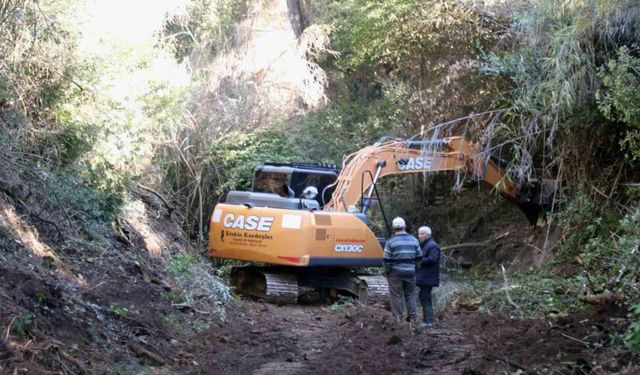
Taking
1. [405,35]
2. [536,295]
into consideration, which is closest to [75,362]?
[536,295]

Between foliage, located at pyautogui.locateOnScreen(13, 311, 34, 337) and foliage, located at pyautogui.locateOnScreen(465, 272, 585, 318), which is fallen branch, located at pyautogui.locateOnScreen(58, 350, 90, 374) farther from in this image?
foliage, located at pyautogui.locateOnScreen(465, 272, 585, 318)

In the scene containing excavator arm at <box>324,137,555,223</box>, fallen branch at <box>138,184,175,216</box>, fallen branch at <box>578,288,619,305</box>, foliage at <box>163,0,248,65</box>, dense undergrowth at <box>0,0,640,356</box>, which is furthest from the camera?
foliage at <box>163,0,248,65</box>

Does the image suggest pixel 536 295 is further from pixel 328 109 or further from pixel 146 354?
pixel 328 109

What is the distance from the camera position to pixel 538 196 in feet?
55.0

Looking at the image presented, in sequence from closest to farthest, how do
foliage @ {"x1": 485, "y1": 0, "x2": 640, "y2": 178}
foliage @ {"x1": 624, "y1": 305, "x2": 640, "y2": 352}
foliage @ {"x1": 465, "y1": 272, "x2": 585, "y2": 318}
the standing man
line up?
foliage @ {"x1": 624, "y1": 305, "x2": 640, "y2": 352}
foliage @ {"x1": 465, "y1": 272, "x2": 585, "y2": 318}
the standing man
foliage @ {"x1": 485, "y1": 0, "x2": 640, "y2": 178}

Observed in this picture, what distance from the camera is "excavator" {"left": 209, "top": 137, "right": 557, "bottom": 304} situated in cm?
1477

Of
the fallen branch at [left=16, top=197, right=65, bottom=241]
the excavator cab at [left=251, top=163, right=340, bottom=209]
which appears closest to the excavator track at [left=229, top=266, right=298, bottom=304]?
the excavator cab at [left=251, top=163, right=340, bottom=209]

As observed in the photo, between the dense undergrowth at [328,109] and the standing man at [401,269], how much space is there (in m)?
1.54

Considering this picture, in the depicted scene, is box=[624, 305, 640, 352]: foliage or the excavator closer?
box=[624, 305, 640, 352]: foliage

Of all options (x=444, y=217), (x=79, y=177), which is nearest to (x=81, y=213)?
(x=79, y=177)

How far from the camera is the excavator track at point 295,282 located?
1512 cm

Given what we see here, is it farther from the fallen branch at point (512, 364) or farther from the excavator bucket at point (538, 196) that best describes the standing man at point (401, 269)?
the excavator bucket at point (538, 196)

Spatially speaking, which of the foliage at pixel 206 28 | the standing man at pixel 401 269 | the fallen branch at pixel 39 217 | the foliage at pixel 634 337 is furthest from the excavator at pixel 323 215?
the foliage at pixel 206 28

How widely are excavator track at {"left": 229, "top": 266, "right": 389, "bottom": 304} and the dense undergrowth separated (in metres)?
2.79
